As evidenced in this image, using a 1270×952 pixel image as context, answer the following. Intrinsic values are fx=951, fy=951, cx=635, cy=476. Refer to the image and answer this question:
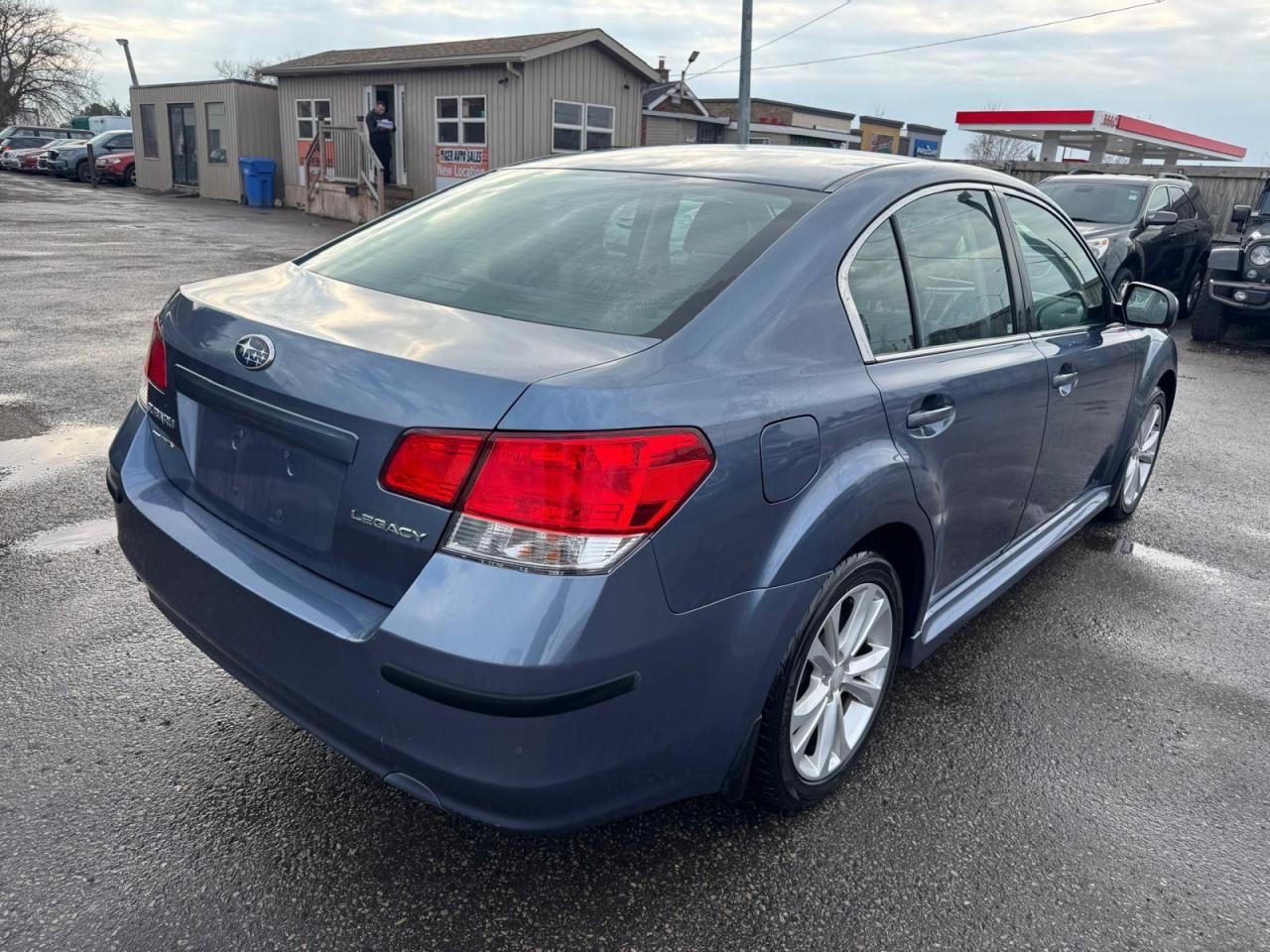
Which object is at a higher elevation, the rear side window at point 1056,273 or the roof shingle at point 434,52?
the roof shingle at point 434,52

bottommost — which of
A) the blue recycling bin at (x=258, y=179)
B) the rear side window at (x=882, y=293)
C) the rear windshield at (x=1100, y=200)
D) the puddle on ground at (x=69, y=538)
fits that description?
the puddle on ground at (x=69, y=538)

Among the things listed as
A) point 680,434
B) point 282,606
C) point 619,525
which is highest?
point 680,434

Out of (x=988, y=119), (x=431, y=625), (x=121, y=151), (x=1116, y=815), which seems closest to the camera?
(x=431, y=625)

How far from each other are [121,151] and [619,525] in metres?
37.1

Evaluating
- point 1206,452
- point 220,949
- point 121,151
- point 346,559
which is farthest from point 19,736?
point 121,151

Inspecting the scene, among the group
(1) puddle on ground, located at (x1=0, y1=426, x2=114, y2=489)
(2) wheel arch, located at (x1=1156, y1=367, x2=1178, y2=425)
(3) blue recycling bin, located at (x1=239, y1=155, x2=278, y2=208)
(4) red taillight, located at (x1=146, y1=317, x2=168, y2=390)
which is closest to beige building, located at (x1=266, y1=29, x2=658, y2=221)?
(3) blue recycling bin, located at (x1=239, y1=155, x2=278, y2=208)

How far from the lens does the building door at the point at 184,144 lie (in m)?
27.7

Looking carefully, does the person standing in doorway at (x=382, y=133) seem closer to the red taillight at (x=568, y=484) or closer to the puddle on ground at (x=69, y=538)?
the puddle on ground at (x=69, y=538)

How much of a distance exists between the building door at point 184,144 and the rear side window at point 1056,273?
29.2 m

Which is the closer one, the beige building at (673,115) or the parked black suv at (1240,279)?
the parked black suv at (1240,279)

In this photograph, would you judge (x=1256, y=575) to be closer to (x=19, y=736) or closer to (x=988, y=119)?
(x=19, y=736)

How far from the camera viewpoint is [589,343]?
1960mm

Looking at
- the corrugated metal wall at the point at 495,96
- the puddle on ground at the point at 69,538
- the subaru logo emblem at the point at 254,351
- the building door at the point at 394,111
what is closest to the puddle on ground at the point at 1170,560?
the subaru logo emblem at the point at 254,351

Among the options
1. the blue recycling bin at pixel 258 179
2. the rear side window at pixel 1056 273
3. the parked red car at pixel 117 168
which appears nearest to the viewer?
the rear side window at pixel 1056 273
